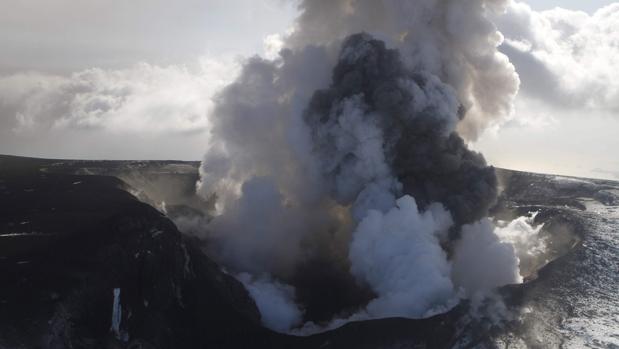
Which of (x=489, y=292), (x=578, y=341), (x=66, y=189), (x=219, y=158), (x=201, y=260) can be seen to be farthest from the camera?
(x=219, y=158)

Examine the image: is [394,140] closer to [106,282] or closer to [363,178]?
[363,178]

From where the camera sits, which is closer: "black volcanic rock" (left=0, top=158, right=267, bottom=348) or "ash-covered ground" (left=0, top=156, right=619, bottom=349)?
"black volcanic rock" (left=0, top=158, right=267, bottom=348)

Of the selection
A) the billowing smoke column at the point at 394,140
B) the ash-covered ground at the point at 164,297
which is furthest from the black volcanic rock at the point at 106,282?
the billowing smoke column at the point at 394,140

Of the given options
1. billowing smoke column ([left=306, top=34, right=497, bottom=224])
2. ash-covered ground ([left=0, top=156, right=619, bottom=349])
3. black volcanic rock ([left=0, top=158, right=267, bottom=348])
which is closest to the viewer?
black volcanic rock ([left=0, top=158, right=267, bottom=348])

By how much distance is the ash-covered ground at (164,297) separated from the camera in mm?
41562

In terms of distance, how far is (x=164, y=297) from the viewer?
4784cm

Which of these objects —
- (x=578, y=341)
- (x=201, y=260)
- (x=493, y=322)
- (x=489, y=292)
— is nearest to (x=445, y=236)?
(x=489, y=292)

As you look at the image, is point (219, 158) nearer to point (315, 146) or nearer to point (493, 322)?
point (315, 146)

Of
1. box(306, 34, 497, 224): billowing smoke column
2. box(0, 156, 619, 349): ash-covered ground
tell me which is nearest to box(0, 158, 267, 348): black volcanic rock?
box(0, 156, 619, 349): ash-covered ground

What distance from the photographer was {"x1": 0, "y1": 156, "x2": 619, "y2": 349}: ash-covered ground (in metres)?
41.6

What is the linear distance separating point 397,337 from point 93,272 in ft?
79.1

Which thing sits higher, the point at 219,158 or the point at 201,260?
the point at 219,158

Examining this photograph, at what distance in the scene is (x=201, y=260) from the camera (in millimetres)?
55125

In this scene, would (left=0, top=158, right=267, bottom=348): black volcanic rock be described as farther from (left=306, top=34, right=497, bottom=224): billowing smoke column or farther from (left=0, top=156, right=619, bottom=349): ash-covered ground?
(left=306, top=34, right=497, bottom=224): billowing smoke column
